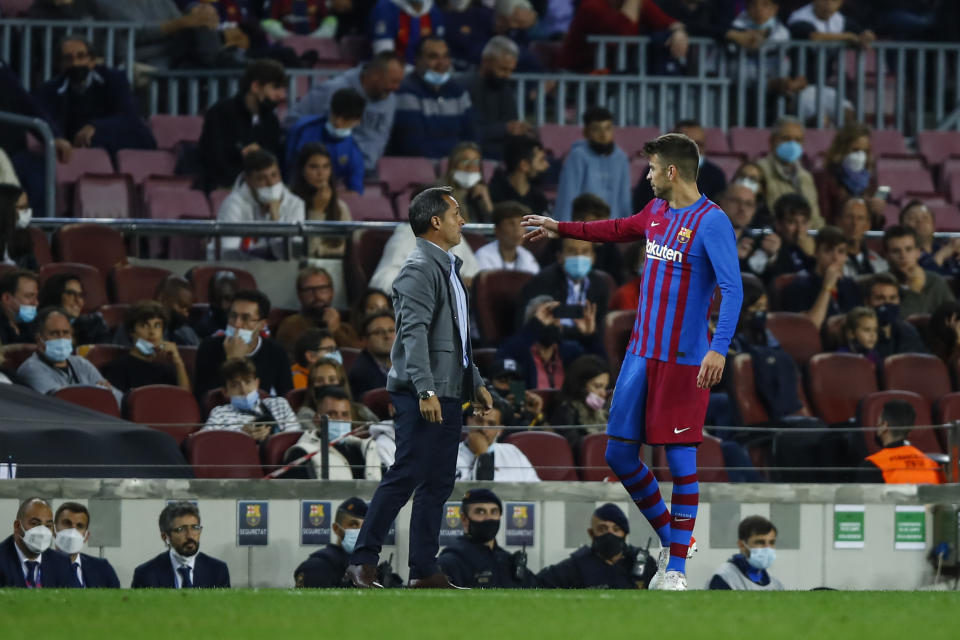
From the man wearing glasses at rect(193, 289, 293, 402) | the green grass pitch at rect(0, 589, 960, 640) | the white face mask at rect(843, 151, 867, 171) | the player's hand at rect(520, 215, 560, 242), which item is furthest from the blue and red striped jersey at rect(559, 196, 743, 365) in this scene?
the white face mask at rect(843, 151, 867, 171)

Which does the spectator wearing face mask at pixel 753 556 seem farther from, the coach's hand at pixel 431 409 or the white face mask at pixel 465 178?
the white face mask at pixel 465 178

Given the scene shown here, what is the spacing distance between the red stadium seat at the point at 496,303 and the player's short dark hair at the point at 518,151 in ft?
5.43

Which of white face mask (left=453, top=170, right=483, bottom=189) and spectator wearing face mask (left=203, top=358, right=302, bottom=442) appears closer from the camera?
spectator wearing face mask (left=203, top=358, right=302, bottom=442)

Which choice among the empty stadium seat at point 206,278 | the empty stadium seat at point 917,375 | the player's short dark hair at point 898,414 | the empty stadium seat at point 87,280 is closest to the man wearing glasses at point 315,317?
the empty stadium seat at point 206,278

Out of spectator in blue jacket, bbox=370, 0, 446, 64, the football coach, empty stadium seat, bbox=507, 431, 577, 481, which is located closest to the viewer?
the football coach

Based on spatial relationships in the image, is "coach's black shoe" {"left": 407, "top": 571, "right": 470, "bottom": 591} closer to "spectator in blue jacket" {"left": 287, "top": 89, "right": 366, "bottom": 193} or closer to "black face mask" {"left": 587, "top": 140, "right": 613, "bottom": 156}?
"spectator in blue jacket" {"left": 287, "top": 89, "right": 366, "bottom": 193}

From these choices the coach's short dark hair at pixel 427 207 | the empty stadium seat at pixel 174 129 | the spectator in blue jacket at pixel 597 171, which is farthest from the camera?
the empty stadium seat at pixel 174 129

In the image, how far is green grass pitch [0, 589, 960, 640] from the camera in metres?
6.19

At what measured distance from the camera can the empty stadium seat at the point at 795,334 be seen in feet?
43.8

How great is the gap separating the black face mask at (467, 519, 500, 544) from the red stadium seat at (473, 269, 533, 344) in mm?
2853

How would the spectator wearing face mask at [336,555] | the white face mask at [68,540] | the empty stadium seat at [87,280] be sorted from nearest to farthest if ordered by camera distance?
the white face mask at [68,540] → the spectator wearing face mask at [336,555] → the empty stadium seat at [87,280]

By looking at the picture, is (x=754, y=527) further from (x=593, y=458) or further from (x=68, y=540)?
(x=68, y=540)

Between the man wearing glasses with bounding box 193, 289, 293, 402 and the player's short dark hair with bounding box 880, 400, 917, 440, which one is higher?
the man wearing glasses with bounding box 193, 289, 293, 402

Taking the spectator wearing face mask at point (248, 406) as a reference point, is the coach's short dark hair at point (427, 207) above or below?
above
